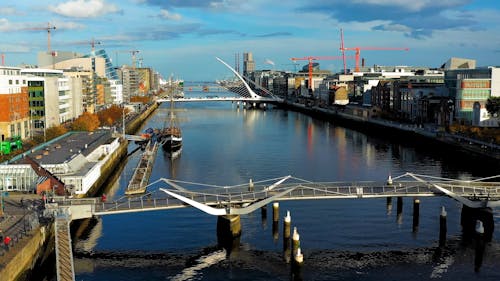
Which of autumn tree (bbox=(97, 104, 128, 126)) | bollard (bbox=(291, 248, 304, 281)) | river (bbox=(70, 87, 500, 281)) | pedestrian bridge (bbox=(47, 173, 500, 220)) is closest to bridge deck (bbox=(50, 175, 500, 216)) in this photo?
pedestrian bridge (bbox=(47, 173, 500, 220))

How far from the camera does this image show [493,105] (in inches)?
1665

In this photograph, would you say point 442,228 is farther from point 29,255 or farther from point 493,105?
point 493,105

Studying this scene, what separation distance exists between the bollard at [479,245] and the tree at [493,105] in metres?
26.0

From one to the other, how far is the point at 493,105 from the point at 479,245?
26.8 meters

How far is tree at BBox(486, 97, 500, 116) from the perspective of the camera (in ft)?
138

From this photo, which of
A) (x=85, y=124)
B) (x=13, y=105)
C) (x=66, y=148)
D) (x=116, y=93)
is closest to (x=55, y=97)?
(x=85, y=124)

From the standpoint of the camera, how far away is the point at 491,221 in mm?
18719

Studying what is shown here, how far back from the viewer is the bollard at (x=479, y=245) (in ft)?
54.8

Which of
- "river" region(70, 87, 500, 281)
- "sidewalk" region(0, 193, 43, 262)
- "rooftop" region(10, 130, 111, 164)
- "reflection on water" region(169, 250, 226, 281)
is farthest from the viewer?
"rooftop" region(10, 130, 111, 164)

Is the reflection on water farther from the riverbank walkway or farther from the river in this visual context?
the riverbank walkway

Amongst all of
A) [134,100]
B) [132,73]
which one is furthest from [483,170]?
[132,73]

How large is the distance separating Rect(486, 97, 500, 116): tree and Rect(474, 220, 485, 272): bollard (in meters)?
26.0

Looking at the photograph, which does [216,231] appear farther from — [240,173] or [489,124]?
[489,124]

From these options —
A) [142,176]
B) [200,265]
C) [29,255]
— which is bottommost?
[200,265]
